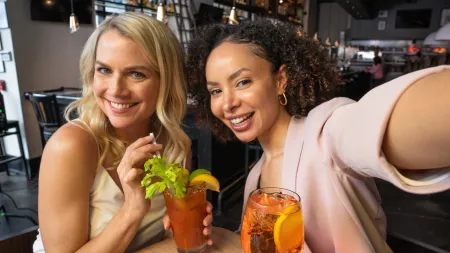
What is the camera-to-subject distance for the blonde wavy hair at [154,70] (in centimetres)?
129

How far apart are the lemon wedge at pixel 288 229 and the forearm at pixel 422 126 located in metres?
0.33

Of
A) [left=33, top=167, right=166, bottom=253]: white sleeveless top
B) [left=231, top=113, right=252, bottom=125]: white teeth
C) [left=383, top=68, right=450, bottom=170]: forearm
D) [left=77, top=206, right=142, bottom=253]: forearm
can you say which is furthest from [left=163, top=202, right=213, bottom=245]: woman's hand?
[left=383, top=68, right=450, bottom=170]: forearm

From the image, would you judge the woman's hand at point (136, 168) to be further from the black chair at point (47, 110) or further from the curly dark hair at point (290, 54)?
the black chair at point (47, 110)

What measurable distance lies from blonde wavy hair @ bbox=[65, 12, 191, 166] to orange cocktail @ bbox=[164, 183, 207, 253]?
0.41 metres

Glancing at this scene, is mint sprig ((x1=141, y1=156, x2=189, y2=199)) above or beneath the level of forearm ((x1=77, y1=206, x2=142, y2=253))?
above

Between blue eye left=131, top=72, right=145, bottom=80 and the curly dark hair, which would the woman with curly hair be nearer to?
the curly dark hair

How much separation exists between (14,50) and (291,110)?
455cm

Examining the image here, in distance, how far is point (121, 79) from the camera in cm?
125

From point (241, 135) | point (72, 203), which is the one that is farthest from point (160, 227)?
point (241, 135)

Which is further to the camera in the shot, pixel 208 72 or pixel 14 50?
pixel 14 50

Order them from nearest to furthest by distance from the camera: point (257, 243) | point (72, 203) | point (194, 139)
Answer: point (257, 243) → point (72, 203) → point (194, 139)

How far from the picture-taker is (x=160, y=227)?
1.36 metres

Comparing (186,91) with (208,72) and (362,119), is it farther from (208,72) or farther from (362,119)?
(362,119)

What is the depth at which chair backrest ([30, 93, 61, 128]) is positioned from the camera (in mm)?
3861
